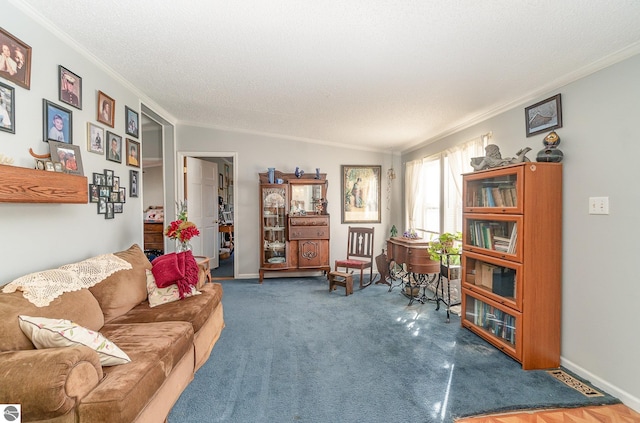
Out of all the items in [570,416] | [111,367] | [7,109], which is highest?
[7,109]

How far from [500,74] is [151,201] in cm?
613

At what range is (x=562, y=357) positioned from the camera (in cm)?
233

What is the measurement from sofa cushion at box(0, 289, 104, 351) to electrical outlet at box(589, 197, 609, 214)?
350 cm

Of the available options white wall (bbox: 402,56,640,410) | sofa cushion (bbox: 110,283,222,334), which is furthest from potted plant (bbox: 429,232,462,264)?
sofa cushion (bbox: 110,283,222,334)

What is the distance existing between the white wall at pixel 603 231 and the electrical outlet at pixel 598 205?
0.03 metres

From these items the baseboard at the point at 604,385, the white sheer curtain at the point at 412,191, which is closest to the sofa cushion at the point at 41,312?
the baseboard at the point at 604,385

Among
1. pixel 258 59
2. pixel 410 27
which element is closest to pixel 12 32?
pixel 258 59

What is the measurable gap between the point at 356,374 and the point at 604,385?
5.61 ft

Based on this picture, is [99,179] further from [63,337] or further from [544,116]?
[544,116]

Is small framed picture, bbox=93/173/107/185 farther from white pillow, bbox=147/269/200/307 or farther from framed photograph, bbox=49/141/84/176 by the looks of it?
white pillow, bbox=147/269/200/307

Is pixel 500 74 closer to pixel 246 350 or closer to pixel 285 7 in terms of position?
pixel 285 7

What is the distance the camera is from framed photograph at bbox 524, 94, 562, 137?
7.74 feet

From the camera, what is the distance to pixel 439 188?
4.18 metres

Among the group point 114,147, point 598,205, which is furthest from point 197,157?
point 598,205
